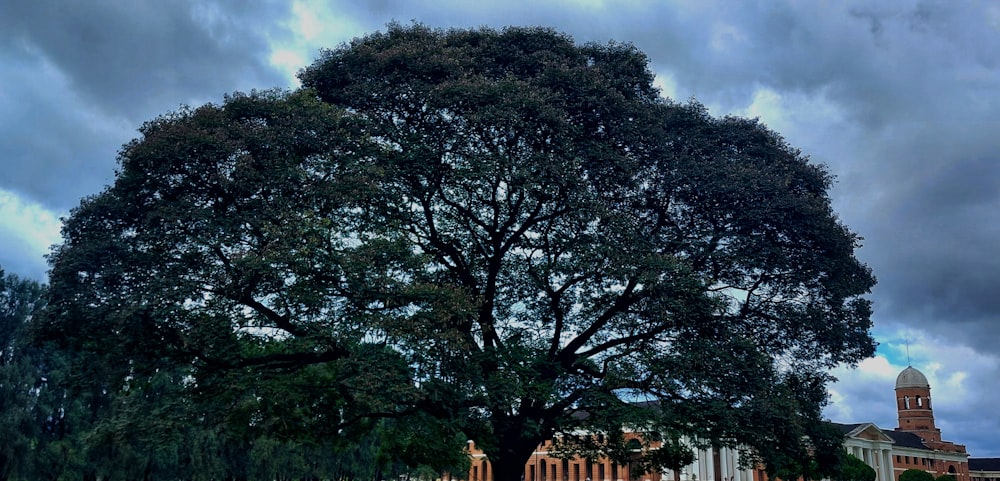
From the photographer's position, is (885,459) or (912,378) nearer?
(885,459)

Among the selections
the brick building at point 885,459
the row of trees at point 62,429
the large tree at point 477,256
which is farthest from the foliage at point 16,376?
the brick building at point 885,459

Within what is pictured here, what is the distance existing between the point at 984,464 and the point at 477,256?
142 metres

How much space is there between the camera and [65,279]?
18.2 metres

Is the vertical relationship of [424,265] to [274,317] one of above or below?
above

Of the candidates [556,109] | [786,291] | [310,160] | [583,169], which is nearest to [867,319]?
[786,291]

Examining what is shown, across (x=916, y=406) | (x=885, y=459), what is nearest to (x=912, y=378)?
(x=916, y=406)

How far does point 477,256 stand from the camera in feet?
73.0

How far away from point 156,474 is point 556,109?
3578 cm

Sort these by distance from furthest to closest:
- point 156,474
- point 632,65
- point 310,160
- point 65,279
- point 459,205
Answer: point 156,474 < point 632,65 < point 459,205 < point 310,160 < point 65,279

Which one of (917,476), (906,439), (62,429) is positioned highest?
(906,439)

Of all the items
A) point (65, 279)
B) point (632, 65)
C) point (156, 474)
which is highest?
point (632, 65)

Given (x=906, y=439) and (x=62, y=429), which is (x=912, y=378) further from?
(x=62, y=429)

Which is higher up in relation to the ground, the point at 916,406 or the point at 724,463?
the point at 916,406

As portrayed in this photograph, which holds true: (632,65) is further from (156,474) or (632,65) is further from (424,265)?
(156,474)
